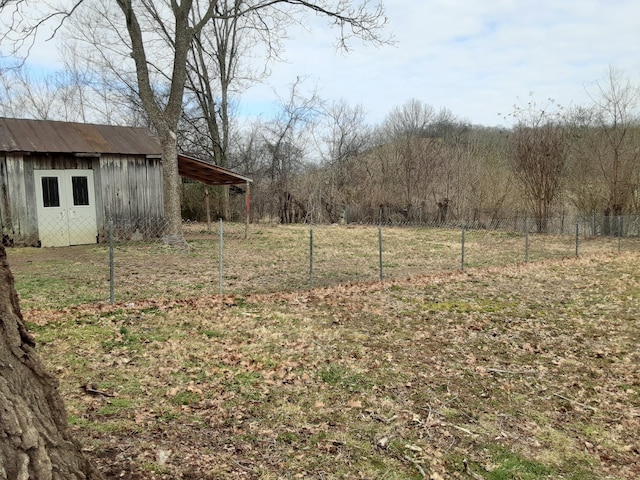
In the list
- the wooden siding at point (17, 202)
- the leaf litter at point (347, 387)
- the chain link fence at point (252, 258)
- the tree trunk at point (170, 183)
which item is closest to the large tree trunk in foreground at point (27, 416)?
the leaf litter at point (347, 387)

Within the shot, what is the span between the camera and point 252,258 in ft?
40.4

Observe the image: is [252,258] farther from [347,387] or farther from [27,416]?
[27,416]

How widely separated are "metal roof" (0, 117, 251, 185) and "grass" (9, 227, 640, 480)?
8.97 metres

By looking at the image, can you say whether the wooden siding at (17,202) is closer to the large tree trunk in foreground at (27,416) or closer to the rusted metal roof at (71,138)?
the rusted metal roof at (71,138)

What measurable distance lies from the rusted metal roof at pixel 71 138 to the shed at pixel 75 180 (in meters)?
0.03

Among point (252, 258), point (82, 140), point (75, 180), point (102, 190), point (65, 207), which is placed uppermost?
point (82, 140)

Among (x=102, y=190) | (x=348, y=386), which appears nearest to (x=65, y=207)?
(x=102, y=190)

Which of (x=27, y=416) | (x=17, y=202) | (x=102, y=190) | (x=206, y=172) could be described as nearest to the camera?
(x=27, y=416)

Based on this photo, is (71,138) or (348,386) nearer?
(348,386)

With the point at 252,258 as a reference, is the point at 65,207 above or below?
above

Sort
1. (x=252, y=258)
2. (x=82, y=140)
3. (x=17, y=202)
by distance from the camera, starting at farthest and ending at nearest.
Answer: (x=82, y=140)
(x=17, y=202)
(x=252, y=258)

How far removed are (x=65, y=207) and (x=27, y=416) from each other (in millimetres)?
14411

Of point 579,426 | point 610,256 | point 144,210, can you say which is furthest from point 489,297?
point 144,210

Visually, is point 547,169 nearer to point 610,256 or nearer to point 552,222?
point 552,222
